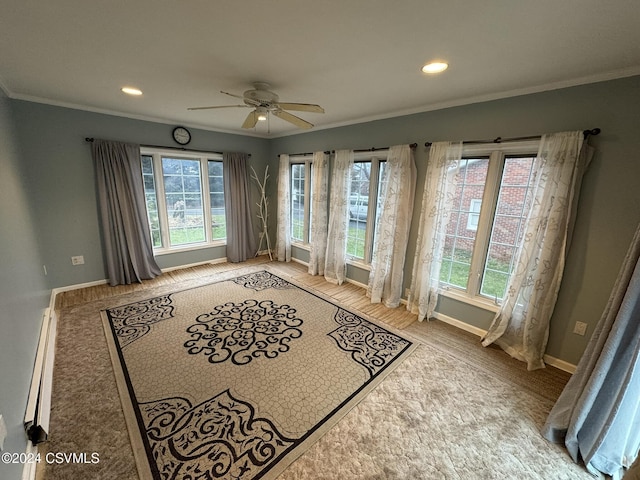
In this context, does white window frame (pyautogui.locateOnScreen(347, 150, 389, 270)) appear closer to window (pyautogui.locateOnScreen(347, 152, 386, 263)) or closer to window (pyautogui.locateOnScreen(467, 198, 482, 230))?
window (pyautogui.locateOnScreen(347, 152, 386, 263))

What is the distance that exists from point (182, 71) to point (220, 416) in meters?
2.69

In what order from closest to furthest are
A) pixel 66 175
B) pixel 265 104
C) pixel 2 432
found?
pixel 2 432
pixel 265 104
pixel 66 175

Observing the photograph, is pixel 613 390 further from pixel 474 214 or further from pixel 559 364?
pixel 474 214

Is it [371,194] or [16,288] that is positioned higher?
A: [371,194]

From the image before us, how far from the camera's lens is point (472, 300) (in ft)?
8.75

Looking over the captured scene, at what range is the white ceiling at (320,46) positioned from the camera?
1.22m

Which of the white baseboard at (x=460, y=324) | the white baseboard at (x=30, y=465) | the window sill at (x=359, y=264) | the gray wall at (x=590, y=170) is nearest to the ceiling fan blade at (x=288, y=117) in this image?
the gray wall at (x=590, y=170)

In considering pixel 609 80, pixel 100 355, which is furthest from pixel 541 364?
pixel 100 355

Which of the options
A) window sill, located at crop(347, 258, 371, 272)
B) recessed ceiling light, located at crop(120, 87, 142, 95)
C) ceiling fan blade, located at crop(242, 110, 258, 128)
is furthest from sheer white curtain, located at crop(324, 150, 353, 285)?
recessed ceiling light, located at crop(120, 87, 142, 95)

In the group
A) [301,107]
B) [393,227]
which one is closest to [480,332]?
[393,227]

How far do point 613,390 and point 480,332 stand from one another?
1.31m

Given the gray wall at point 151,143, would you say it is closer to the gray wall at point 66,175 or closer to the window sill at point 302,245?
the gray wall at point 66,175

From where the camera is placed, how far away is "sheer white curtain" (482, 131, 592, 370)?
6.40 ft

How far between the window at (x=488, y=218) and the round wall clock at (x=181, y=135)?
4.07 meters
